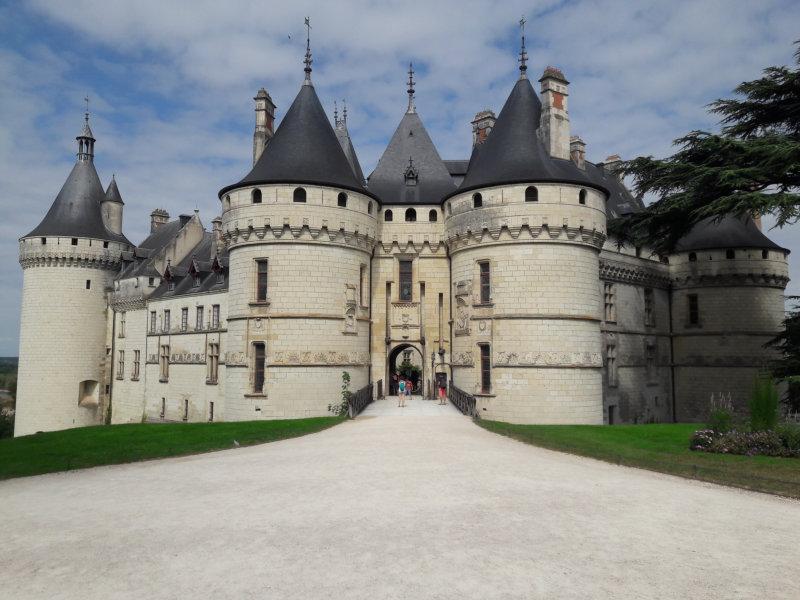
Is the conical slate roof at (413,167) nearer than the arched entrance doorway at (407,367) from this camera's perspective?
No

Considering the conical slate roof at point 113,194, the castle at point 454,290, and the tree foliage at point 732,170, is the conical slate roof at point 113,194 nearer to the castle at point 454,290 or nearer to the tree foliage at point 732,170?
the castle at point 454,290

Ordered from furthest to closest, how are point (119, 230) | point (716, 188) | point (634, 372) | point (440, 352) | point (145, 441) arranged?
point (119, 230) → point (634, 372) → point (440, 352) → point (716, 188) → point (145, 441)

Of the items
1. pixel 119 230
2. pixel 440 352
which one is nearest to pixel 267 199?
pixel 440 352

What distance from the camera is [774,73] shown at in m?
18.8

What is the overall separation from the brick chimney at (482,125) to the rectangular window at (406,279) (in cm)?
853

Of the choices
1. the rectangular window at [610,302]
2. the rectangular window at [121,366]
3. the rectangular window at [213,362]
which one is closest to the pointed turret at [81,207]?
the rectangular window at [121,366]

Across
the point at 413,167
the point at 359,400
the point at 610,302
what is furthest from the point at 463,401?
the point at 610,302

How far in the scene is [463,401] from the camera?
75.3ft

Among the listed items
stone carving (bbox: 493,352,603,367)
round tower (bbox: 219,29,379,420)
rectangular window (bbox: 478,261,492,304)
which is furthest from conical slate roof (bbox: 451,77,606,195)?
stone carving (bbox: 493,352,603,367)

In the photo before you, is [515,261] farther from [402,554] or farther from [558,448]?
[402,554]

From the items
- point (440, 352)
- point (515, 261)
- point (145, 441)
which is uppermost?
point (515, 261)

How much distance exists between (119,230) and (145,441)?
31.7m

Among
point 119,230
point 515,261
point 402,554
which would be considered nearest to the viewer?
point 402,554

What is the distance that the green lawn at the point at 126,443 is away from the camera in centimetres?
1394
